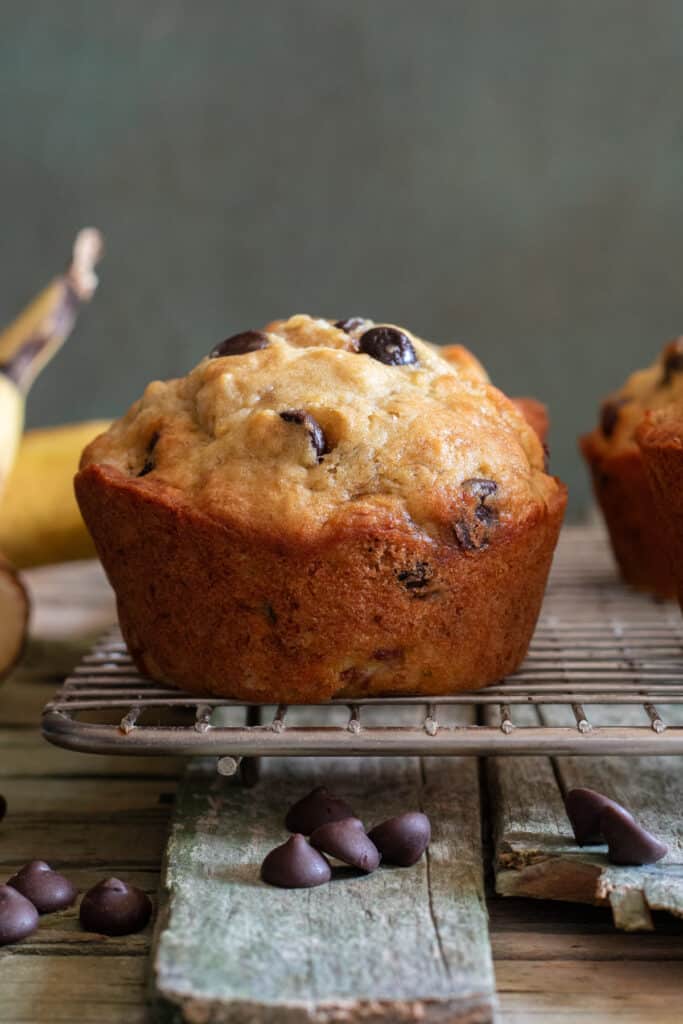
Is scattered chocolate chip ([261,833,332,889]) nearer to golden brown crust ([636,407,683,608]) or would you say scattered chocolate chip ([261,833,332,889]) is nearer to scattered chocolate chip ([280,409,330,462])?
scattered chocolate chip ([280,409,330,462])

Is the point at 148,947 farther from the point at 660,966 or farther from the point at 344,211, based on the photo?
the point at 344,211

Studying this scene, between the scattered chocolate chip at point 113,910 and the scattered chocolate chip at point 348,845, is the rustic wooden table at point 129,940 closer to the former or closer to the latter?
the scattered chocolate chip at point 113,910

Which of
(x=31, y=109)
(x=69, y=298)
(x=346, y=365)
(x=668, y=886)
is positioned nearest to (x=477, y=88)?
(x=31, y=109)

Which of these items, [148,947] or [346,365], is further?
[346,365]

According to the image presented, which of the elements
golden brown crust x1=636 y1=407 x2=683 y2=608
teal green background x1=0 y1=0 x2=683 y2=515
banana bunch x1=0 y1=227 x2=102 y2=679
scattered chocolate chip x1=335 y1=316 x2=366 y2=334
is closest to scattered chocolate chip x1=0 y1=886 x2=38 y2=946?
scattered chocolate chip x1=335 y1=316 x2=366 y2=334

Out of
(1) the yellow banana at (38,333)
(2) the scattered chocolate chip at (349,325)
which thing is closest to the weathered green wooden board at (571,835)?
(2) the scattered chocolate chip at (349,325)

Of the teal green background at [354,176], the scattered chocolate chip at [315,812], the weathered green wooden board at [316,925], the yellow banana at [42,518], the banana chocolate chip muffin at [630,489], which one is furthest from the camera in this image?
the teal green background at [354,176]
